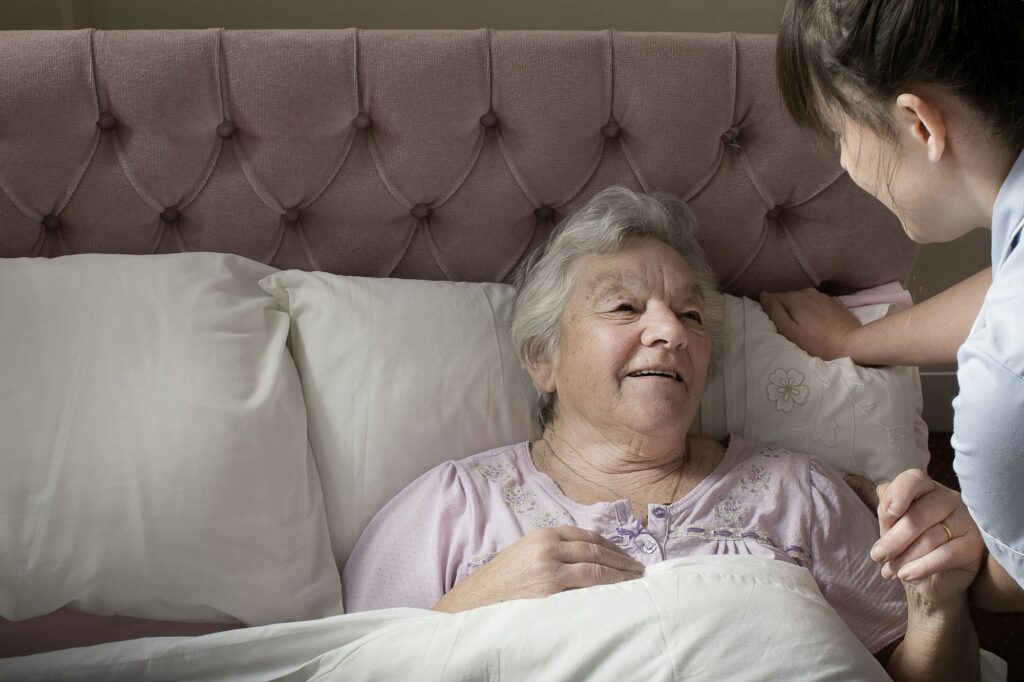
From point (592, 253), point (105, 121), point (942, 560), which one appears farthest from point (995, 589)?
point (105, 121)

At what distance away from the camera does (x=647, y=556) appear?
4.58 feet

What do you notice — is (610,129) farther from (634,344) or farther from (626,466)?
(626,466)

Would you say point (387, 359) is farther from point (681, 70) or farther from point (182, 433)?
point (681, 70)

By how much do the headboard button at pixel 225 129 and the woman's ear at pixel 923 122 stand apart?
1.10m

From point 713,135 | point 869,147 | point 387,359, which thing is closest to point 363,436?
point 387,359

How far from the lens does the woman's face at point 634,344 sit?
58.7 inches

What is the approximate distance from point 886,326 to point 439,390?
741 mm

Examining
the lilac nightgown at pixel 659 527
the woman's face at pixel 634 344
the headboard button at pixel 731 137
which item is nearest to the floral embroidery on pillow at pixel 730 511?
the lilac nightgown at pixel 659 527

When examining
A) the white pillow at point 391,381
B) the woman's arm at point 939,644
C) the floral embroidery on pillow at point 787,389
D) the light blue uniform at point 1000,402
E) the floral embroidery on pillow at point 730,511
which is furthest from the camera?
the floral embroidery on pillow at point 787,389

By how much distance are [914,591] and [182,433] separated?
0.97 metres

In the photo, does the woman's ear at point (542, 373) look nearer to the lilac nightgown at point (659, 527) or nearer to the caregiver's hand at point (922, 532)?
the lilac nightgown at point (659, 527)

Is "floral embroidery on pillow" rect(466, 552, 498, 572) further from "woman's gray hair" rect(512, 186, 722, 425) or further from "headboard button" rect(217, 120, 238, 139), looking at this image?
"headboard button" rect(217, 120, 238, 139)

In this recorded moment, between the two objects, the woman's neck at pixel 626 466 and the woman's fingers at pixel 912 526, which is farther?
the woman's neck at pixel 626 466

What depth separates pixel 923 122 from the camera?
0.87 metres
